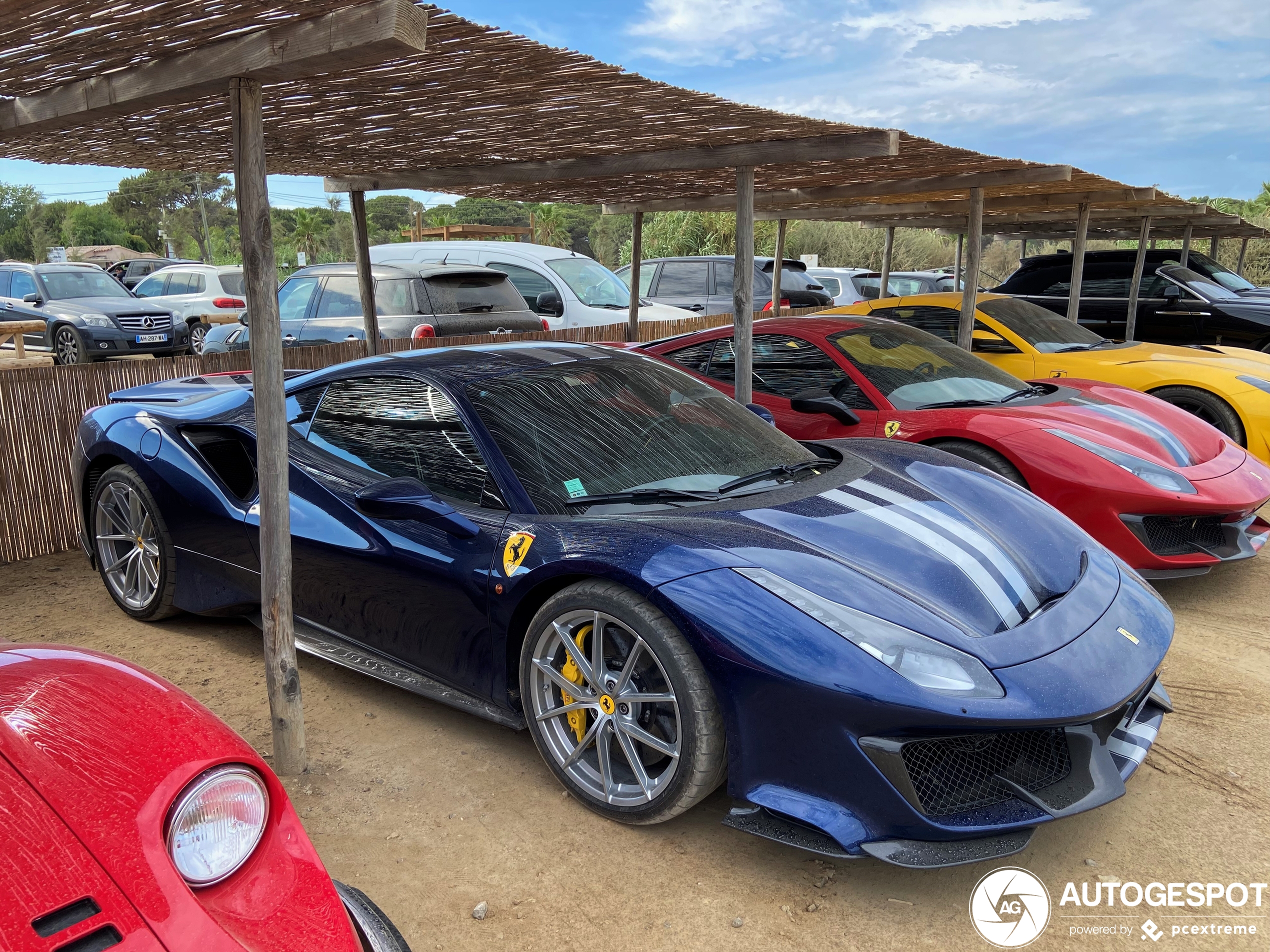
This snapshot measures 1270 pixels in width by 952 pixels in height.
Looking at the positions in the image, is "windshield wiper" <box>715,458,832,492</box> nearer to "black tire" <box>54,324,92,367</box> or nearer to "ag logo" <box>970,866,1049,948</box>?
"ag logo" <box>970,866,1049,948</box>

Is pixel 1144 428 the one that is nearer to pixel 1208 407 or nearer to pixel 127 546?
pixel 1208 407

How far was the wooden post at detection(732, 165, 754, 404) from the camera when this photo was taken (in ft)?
19.1

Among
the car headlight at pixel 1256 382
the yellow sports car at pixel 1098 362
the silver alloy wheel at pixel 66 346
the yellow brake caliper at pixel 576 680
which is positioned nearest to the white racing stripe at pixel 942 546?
the yellow brake caliper at pixel 576 680

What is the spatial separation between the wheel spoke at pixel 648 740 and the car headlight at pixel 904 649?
1.80ft

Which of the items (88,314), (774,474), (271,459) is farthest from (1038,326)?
(88,314)

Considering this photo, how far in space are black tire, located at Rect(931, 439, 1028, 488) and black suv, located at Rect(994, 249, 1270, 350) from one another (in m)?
7.32

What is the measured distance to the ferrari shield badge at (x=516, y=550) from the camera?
9.95ft

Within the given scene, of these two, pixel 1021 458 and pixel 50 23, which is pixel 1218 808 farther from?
pixel 50 23

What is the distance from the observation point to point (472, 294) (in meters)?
9.09

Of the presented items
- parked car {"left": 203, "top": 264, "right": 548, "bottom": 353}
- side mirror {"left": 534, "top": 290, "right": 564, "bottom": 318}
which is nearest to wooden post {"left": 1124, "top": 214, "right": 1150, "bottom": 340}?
side mirror {"left": 534, "top": 290, "right": 564, "bottom": 318}

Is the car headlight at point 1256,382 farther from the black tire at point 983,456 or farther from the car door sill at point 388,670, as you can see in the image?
the car door sill at point 388,670

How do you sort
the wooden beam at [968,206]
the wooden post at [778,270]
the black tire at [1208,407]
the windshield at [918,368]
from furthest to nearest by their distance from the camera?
the wooden post at [778,270], the wooden beam at [968,206], the black tire at [1208,407], the windshield at [918,368]

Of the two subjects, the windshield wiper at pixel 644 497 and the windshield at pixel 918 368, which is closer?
the windshield wiper at pixel 644 497

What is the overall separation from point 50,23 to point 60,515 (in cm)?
382
